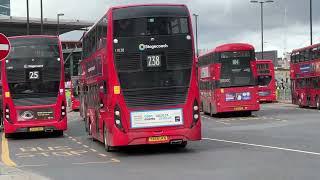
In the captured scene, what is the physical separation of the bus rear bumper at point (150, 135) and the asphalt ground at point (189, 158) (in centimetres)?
39

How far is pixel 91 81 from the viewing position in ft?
69.6

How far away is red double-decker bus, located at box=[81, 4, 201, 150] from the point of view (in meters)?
16.8

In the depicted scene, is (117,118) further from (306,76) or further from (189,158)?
(306,76)

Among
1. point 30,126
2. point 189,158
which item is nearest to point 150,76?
point 189,158

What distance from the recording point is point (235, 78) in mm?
35656

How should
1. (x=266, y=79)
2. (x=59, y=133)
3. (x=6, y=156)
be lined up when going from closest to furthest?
(x=6, y=156) → (x=59, y=133) → (x=266, y=79)

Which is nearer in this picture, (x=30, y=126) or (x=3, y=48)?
(x=3, y=48)

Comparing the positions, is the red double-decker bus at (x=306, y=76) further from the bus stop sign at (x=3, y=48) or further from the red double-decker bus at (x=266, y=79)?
the bus stop sign at (x=3, y=48)

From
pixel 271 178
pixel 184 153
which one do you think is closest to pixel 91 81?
pixel 184 153

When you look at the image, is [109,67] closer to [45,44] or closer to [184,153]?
[184,153]

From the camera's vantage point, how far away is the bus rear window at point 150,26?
55.9 ft

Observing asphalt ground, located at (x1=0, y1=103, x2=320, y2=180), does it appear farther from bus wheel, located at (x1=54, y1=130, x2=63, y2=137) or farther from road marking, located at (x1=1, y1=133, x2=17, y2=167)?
bus wheel, located at (x1=54, y1=130, x2=63, y2=137)

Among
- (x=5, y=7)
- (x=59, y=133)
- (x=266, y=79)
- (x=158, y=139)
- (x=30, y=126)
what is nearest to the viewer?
(x=158, y=139)

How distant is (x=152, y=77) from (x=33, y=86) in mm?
9667
